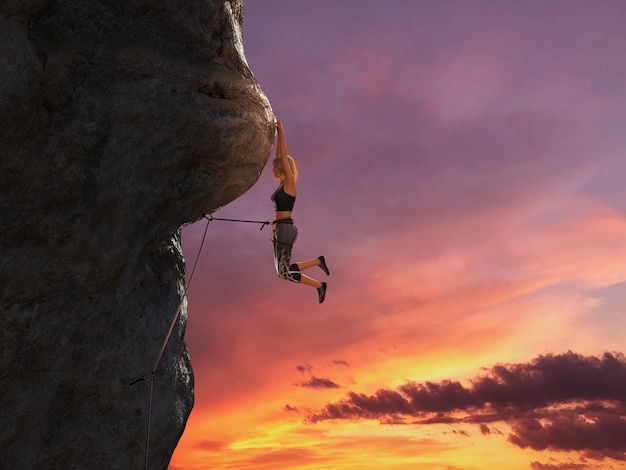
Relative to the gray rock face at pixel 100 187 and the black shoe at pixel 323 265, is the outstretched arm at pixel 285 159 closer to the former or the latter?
the gray rock face at pixel 100 187

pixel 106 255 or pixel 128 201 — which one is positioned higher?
pixel 128 201

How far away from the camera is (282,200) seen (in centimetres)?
1002

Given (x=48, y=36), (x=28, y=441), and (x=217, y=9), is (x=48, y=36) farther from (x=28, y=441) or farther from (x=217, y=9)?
(x=28, y=441)

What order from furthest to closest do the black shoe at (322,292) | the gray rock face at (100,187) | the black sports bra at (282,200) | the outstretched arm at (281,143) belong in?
the black shoe at (322,292) < the black sports bra at (282,200) < the outstretched arm at (281,143) < the gray rock face at (100,187)

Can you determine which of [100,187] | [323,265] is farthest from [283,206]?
[100,187]

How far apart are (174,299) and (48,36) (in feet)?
11.8

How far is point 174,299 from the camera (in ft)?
28.5

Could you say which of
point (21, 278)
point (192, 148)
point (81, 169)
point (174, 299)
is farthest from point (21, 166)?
point (174, 299)

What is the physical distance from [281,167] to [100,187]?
10.4ft

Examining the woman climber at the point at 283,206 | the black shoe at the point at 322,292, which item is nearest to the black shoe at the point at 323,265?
the black shoe at the point at 322,292

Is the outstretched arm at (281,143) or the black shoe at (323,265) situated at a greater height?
the outstretched arm at (281,143)

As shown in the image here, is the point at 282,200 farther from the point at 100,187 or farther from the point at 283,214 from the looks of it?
the point at 100,187

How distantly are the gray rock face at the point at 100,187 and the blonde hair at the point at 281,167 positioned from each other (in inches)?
50.7

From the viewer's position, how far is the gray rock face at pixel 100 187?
6.94 metres
